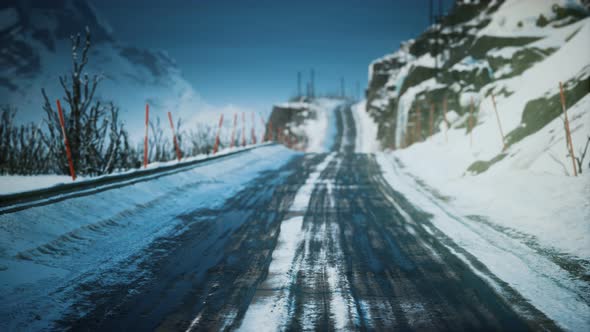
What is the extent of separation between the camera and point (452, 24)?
34875 millimetres

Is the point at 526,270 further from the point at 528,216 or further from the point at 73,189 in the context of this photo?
the point at 73,189

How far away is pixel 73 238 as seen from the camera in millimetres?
3652

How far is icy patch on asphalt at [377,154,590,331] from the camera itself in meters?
2.22

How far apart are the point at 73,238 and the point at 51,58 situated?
173 meters

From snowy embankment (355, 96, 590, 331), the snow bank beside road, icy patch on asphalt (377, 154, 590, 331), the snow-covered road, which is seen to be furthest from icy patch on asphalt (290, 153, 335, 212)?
the snow bank beside road

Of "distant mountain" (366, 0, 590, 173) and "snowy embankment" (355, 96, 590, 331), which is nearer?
"snowy embankment" (355, 96, 590, 331)

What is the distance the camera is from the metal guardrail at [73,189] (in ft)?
12.3

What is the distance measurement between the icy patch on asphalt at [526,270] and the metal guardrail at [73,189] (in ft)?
16.8

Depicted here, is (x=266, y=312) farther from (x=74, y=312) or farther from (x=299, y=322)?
(x=74, y=312)

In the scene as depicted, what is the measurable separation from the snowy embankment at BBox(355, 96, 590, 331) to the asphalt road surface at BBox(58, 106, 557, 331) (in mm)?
275

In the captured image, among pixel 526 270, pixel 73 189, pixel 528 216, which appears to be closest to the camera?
pixel 526 270

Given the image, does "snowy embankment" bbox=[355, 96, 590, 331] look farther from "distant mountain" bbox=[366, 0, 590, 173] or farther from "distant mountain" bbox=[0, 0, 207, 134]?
"distant mountain" bbox=[0, 0, 207, 134]

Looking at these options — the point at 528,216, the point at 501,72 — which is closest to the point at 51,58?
the point at 501,72

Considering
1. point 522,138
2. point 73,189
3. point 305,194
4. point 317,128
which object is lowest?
point 305,194
